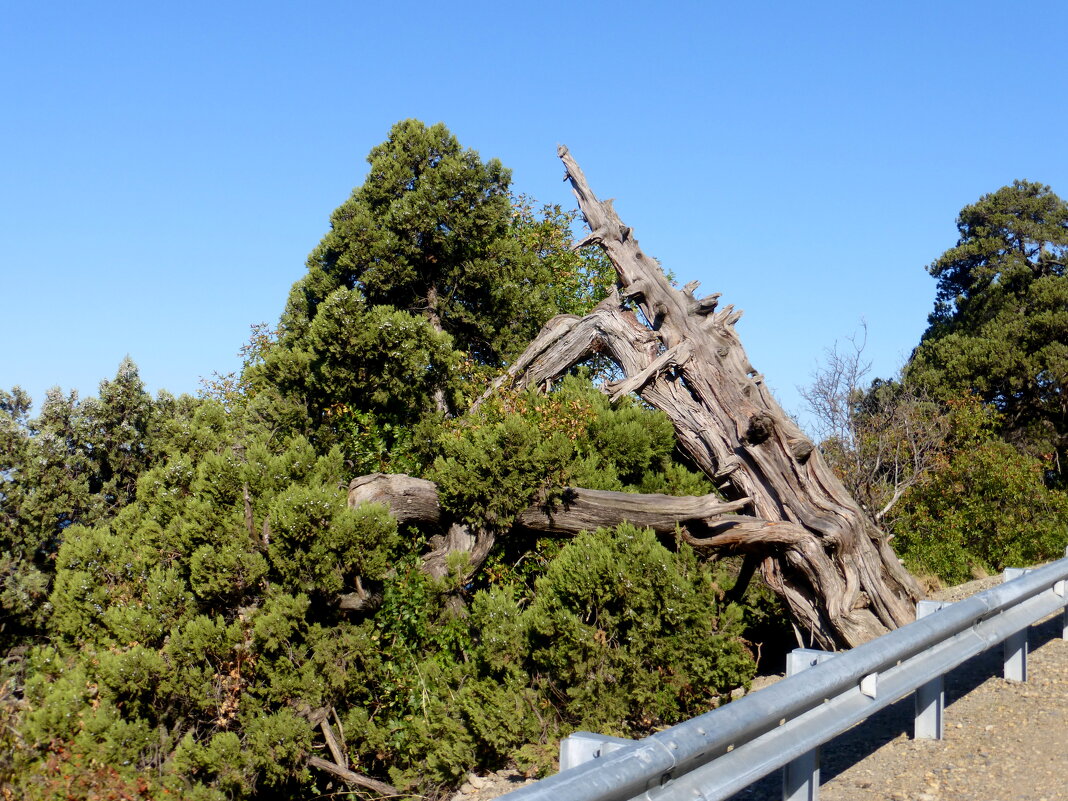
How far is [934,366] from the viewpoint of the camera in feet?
98.5

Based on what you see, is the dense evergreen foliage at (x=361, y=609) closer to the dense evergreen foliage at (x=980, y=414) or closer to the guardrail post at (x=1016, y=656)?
the guardrail post at (x=1016, y=656)

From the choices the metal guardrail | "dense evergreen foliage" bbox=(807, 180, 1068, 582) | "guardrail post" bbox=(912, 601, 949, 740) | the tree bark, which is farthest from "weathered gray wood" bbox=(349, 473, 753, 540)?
"dense evergreen foliage" bbox=(807, 180, 1068, 582)

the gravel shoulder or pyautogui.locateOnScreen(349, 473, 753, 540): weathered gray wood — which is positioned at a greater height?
pyautogui.locateOnScreen(349, 473, 753, 540): weathered gray wood

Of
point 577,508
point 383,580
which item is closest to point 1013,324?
point 577,508

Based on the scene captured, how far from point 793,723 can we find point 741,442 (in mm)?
6201

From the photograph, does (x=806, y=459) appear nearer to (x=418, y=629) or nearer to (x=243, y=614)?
(x=418, y=629)

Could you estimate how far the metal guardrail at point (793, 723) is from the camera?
311 cm

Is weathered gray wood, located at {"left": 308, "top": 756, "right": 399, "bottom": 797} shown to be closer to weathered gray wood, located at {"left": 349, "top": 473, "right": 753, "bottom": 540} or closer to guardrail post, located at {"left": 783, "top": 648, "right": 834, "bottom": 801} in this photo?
weathered gray wood, located at {"left": 349, "top": 473, "right": 753, "bottom": 540}

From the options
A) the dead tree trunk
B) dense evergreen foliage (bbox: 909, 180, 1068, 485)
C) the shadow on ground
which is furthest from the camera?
dense evergreen foliage (bbox: 909, 180, 1068, 485)

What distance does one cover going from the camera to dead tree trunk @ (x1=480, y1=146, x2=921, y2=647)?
9.47 metres

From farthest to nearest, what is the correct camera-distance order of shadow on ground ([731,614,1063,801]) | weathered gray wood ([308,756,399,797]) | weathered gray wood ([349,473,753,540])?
weathered gray wood ([349,473,753,540]) < weathered gray wood ([308,756,399,797]) < shadow on ground ([731,614,1063,801])

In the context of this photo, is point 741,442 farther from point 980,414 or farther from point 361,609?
point 980,414

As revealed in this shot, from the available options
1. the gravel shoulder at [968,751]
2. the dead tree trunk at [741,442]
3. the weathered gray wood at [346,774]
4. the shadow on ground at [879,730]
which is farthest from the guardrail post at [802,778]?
the dead tree trunk at [741,442]

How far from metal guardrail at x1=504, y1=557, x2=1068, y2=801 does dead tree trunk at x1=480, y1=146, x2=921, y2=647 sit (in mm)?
3689
